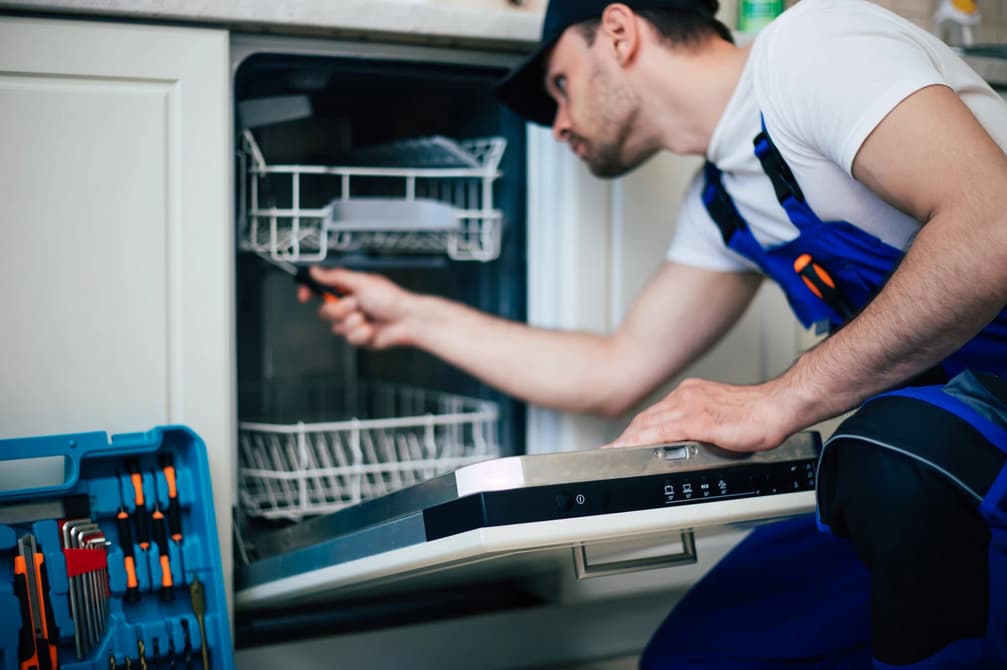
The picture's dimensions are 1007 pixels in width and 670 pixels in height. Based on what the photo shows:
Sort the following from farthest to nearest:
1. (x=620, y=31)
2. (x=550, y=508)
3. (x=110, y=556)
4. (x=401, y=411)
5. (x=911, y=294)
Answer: (x=401, y=411)
(x=620, y=31)
(x=110, y=556)
(x=911, y=294)
(x=550, y=508)

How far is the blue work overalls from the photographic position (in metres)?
1.24

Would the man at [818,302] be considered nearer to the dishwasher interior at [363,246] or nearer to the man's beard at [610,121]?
the man's beard at [610,121]

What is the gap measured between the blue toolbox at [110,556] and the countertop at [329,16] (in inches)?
20.2

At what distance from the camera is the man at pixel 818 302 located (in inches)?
35.3

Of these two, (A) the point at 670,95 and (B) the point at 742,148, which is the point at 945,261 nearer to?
(B) the point at 742,148

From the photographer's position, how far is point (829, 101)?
1126 mm

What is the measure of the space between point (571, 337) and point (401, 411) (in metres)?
0.57

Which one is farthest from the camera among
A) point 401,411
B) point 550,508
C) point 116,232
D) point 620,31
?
point 401,411

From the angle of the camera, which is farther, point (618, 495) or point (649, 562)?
point (649, 562)

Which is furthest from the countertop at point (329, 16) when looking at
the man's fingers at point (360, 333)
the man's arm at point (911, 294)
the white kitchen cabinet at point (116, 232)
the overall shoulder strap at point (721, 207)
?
the man's arm at point (911, 294)

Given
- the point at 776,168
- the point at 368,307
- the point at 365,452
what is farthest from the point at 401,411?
the point at 776,168

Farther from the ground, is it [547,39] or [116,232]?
[547,39]

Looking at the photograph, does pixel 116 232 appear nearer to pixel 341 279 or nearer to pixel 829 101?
pixel 341 279

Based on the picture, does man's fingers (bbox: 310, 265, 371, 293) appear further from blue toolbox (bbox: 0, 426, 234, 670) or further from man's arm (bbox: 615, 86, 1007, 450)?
man's arm (bbox: 615, 86, 1007, 450)
